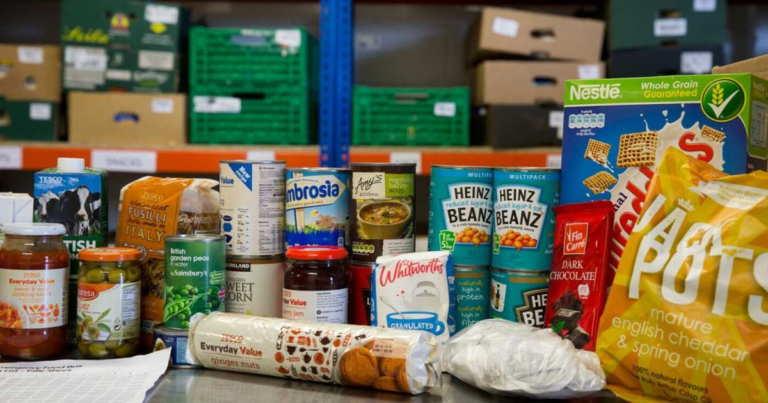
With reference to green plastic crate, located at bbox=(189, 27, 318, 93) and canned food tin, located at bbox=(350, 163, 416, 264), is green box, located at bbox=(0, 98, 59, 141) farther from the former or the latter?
canned food tin, located at bbox=(350, 163, 416, 264)

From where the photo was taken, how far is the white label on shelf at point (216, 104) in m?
2.73

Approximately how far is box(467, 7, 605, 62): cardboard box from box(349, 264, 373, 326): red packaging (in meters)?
1.71

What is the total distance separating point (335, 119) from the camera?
8.64ft

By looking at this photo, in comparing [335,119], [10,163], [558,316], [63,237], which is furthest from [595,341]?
[10,163]

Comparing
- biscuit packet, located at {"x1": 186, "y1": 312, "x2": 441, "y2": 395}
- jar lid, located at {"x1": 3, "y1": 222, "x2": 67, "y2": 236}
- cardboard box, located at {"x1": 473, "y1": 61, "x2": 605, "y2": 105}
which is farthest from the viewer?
cardboard box, located at {"x1": 473, "y1": 61, "x2": 605, "y2": 105}

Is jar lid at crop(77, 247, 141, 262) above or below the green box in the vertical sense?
below

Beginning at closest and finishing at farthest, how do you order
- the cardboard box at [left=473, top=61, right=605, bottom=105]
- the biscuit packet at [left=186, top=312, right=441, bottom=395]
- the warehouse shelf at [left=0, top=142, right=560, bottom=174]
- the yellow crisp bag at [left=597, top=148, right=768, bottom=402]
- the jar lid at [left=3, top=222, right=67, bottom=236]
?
the yellow crisp bag at [left=597, top=148, right=768, bottom=402] → the biscuit packet at [left=186, top=312, right=441, bottom=395] → the jar lid at [left=3, top=222, right=67, bottom=236] → the warehouse shelf at [left=0, top=142, right=560, bottom=174] → the cardboard box at [left=473, top=61, right=605, bottom=105]

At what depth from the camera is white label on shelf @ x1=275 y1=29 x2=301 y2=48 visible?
8.87ft

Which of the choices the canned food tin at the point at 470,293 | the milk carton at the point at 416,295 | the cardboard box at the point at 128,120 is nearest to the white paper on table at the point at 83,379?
the milk carton at the point at 416,295

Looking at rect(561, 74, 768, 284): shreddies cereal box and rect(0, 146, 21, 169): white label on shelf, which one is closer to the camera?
rect(561, 74, 768, 284): shreddies cereal box

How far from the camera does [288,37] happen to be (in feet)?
8.91

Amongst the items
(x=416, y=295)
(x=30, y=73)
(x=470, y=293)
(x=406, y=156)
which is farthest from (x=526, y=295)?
(x=30, y=73)

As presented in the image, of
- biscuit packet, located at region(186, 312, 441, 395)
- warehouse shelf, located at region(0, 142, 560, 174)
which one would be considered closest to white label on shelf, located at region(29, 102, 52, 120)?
warehouse shelf, located at region(0, 142, 560, 174)

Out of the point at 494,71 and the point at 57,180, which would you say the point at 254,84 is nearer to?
the point at 494,71
